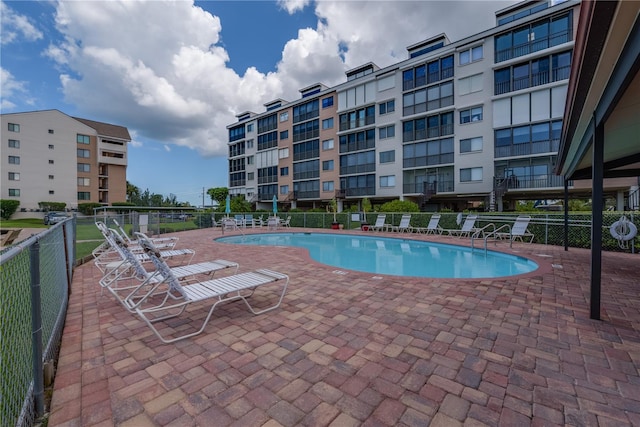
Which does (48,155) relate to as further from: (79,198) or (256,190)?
(256,190)

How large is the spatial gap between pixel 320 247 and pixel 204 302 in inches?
335

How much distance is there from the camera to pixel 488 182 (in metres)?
21.7

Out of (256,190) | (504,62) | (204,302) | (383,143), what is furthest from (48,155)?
(504,62)

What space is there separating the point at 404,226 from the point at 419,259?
6.61m

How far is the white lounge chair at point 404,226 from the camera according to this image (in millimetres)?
15859

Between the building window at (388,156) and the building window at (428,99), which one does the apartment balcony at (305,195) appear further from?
the building window at (428,99)

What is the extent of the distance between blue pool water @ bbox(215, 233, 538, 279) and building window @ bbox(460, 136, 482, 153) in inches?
533

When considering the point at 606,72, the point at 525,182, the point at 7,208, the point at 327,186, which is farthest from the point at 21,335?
the point at 7,208

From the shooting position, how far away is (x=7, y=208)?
1383 inches

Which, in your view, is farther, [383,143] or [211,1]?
[383,143]

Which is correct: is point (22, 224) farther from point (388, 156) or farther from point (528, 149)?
point (528, 149)

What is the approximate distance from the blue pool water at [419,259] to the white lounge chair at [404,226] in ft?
8.52

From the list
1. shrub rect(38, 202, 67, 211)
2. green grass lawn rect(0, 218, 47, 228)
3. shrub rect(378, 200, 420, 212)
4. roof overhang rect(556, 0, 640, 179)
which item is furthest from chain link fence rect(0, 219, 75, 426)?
shrub rect(38, 202, 67, 211)

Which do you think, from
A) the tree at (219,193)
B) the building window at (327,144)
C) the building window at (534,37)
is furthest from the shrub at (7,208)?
the building window at (534,37)
